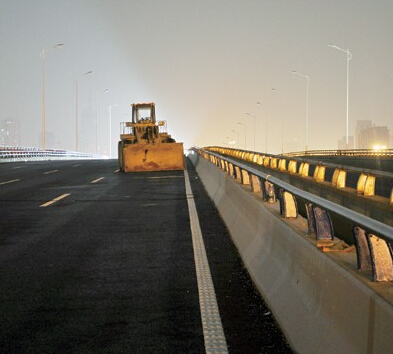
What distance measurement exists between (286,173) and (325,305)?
19.9 metres

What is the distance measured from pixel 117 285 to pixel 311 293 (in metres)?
3.11

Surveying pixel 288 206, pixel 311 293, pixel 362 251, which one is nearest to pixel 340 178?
pixel 288 206

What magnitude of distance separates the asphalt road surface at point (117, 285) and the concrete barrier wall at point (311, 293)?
22 centimetres

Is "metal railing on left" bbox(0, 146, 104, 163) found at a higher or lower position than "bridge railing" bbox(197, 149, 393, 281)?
higher

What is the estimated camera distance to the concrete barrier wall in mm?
3654

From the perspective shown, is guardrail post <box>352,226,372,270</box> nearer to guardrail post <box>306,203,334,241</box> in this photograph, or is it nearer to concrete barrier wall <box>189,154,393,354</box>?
concrete barrier wall <box>189,154,393,354</box>

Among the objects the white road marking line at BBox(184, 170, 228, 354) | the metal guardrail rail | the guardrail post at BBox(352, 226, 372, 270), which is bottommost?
the white road marking line at BBox(184, 170, 228, 354)

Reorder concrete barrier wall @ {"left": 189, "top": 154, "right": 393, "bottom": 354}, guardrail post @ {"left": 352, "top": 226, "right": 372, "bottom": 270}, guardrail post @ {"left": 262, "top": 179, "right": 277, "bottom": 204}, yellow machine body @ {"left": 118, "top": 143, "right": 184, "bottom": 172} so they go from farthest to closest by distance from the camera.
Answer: yellow machine body @ {"left": 118, "top": 143, "right": 184, "bottom": 172} < guardrail post @ {"left": 262, "top": 179, "right": 277, "bottom": 204} < guardrail post @ {"left": 352, "top": 226, "right": 372, "bottom": 270} < concrete barrier wall @ {"left": 189, "top": 154, "right": 393, "bottom": 354}

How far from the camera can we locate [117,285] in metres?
7.62

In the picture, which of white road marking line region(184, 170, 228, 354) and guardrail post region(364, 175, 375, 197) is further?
guardrail post region(364, 175, 375, 197)

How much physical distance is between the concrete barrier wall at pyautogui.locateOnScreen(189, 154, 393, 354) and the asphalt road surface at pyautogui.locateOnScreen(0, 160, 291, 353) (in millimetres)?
222

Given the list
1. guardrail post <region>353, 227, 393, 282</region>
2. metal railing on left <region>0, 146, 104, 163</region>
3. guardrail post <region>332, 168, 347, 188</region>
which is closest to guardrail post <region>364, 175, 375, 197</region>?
guardrail post <region>332, 168, 347, 188</region>

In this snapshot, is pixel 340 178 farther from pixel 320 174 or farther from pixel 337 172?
pixel 320 174

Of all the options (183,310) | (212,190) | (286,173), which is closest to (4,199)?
(212,190)
